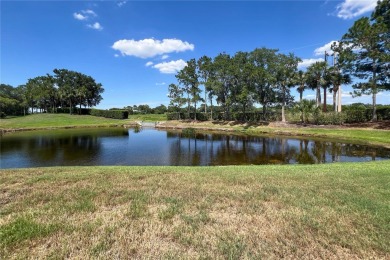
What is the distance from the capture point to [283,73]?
40969 mm

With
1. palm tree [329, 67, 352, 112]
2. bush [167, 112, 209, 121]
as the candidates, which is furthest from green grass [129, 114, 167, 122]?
palm tree [329, 67, 352, 112]

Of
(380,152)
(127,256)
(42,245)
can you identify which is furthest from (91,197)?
(380,152)

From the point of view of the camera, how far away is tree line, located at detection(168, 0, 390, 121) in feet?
101

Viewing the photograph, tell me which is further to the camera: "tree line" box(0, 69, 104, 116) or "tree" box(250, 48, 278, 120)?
"tree line" box(0, 69, 104, 116)

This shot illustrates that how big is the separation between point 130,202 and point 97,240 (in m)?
1.57

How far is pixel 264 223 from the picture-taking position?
13.6 ft

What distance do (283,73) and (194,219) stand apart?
137ft

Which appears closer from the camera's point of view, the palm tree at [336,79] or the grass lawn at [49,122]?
the palm tree at [336,79]

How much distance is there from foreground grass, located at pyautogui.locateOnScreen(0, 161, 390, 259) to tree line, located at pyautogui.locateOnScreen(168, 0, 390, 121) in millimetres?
32699

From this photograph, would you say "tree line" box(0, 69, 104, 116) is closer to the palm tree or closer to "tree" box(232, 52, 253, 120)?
"tree" box(232, 52, 253, 120)

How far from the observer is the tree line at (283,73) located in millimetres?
30891

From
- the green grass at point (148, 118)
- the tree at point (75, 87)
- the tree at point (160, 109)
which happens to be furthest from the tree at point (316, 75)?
the tree at point (160, 109)

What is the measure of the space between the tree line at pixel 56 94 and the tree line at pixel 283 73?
42.2m

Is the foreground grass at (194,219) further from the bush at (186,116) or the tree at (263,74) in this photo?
the bush at (186,116)
